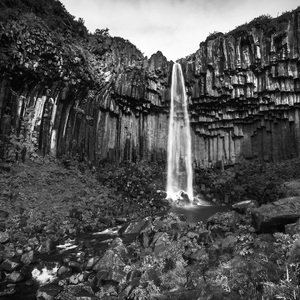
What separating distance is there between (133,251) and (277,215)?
5210mm

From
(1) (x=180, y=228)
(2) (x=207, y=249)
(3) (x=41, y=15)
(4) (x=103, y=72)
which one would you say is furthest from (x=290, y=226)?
(3) (x=41, y=15)

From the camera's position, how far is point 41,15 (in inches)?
851

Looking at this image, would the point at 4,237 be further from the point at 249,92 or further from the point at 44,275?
the point at 249,92

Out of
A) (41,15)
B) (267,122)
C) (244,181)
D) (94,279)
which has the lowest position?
(94,279)

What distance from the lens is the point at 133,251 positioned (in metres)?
8.95

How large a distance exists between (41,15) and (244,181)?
25.1 m

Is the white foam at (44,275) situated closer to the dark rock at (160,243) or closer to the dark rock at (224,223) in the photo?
the dark rock at (160,243)

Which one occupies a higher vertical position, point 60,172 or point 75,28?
point 75,28

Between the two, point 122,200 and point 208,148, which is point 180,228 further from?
point 208,148

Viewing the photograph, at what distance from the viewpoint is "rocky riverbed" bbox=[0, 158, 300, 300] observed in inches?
192

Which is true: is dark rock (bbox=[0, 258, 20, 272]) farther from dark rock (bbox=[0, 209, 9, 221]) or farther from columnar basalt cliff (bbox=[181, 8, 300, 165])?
columnar basalt cliff (bbox=[181, 8, 300, 165])

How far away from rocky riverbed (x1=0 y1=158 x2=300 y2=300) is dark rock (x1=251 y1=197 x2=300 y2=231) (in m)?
0.03

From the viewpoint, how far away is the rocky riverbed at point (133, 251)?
4.87 metres

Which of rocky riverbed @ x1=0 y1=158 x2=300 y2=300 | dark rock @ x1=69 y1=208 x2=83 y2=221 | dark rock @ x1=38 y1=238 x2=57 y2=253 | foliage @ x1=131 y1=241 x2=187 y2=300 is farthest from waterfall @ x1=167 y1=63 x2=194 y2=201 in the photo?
foliage @ x1=131 y1=241 x2=187 y2=300
